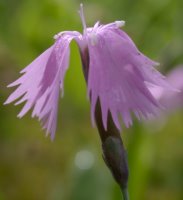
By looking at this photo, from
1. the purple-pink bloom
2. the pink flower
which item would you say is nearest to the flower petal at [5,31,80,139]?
the purple-pink bloom

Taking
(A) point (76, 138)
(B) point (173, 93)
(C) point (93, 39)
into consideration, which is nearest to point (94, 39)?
(C) point (93, 39)

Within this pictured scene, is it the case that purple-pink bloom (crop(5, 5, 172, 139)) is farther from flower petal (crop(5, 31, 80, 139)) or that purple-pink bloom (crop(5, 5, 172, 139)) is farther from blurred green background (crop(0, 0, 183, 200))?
blurred green background (crop(0, 0, 183, 200))

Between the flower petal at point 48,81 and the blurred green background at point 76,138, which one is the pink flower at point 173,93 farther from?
the flower petal at point 48,81

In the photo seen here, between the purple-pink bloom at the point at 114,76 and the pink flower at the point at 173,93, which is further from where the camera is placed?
the pink flower at the point at 173,93

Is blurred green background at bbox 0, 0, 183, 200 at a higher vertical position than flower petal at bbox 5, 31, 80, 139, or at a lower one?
lower

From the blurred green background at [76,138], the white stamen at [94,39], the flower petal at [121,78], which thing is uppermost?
the white stamen at [94,39]

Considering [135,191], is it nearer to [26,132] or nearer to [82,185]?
[82,185]

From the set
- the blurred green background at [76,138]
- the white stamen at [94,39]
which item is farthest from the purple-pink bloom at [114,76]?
the blurred green background at [76,138]

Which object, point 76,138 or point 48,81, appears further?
point 76,138

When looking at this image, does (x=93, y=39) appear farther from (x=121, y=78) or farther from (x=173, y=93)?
(x=173, y=93)
